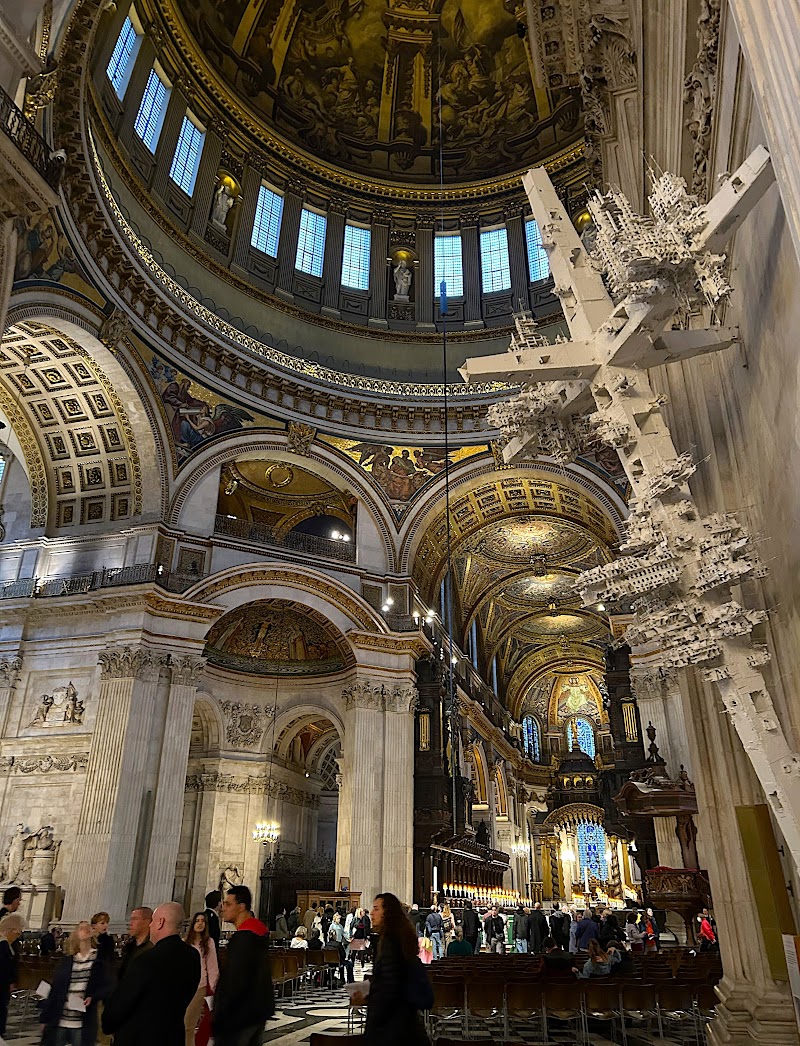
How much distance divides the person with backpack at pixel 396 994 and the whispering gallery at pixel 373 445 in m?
0.90

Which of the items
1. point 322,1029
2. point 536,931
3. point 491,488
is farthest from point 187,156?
point 322,1029

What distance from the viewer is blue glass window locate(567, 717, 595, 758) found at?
42.8 m

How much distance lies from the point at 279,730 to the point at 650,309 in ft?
60.1

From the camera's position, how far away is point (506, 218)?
23.8 m

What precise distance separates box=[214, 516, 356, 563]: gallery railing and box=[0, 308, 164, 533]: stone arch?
2.37m

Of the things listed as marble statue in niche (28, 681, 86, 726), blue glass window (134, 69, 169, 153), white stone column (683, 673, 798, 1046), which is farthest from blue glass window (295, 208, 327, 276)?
white stone column (683, 673, 798, 1046)

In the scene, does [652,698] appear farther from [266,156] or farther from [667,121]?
[266,156]

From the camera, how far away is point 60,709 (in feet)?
53.9

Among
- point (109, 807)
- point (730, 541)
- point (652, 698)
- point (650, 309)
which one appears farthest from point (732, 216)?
point (652, 698)

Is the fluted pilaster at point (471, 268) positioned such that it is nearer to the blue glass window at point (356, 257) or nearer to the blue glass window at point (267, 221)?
the blue glass window at point (356, 257)

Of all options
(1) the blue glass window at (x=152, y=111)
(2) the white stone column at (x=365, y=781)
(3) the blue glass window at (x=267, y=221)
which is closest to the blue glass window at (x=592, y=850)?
(2) the white stone column at (x=365, y=781)

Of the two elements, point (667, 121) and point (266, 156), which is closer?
point (667, 121)

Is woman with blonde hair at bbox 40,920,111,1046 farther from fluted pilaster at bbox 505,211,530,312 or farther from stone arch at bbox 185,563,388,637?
fluted pilaster at bbox 505,211,530,312

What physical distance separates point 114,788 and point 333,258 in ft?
51.1
